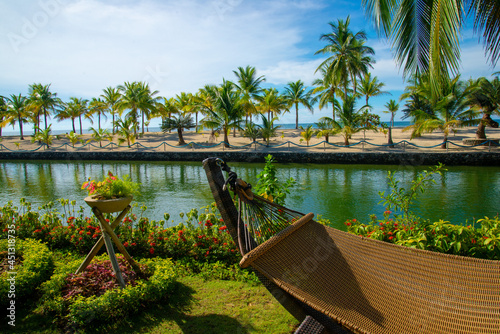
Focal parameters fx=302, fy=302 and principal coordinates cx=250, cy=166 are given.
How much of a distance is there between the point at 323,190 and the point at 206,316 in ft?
24.4

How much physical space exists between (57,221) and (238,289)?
9.97ft

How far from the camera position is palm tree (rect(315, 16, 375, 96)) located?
2091 centimetres

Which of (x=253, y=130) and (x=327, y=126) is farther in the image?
(x=253, y=130)

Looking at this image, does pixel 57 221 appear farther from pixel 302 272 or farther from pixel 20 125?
pixel 20 125

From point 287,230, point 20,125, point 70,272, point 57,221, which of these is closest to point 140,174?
point 57,221

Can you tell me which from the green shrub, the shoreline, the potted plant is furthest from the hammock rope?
the shoreline

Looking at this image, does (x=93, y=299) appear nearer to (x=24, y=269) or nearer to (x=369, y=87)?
(x=24, y=269)

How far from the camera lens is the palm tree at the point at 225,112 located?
19.9 m

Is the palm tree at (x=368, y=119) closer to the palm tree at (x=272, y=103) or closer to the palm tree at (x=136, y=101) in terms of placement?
the palm tree at (x=272, y=103)

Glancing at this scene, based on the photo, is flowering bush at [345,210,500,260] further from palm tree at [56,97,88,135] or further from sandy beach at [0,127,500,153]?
palm tree at [56,97,88,135]

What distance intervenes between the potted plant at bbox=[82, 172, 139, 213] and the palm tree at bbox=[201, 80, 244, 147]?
17.4 m

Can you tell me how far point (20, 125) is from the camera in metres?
30.8

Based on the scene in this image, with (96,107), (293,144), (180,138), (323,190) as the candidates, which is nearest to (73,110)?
(96,107)

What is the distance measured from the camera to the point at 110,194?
106 inches
